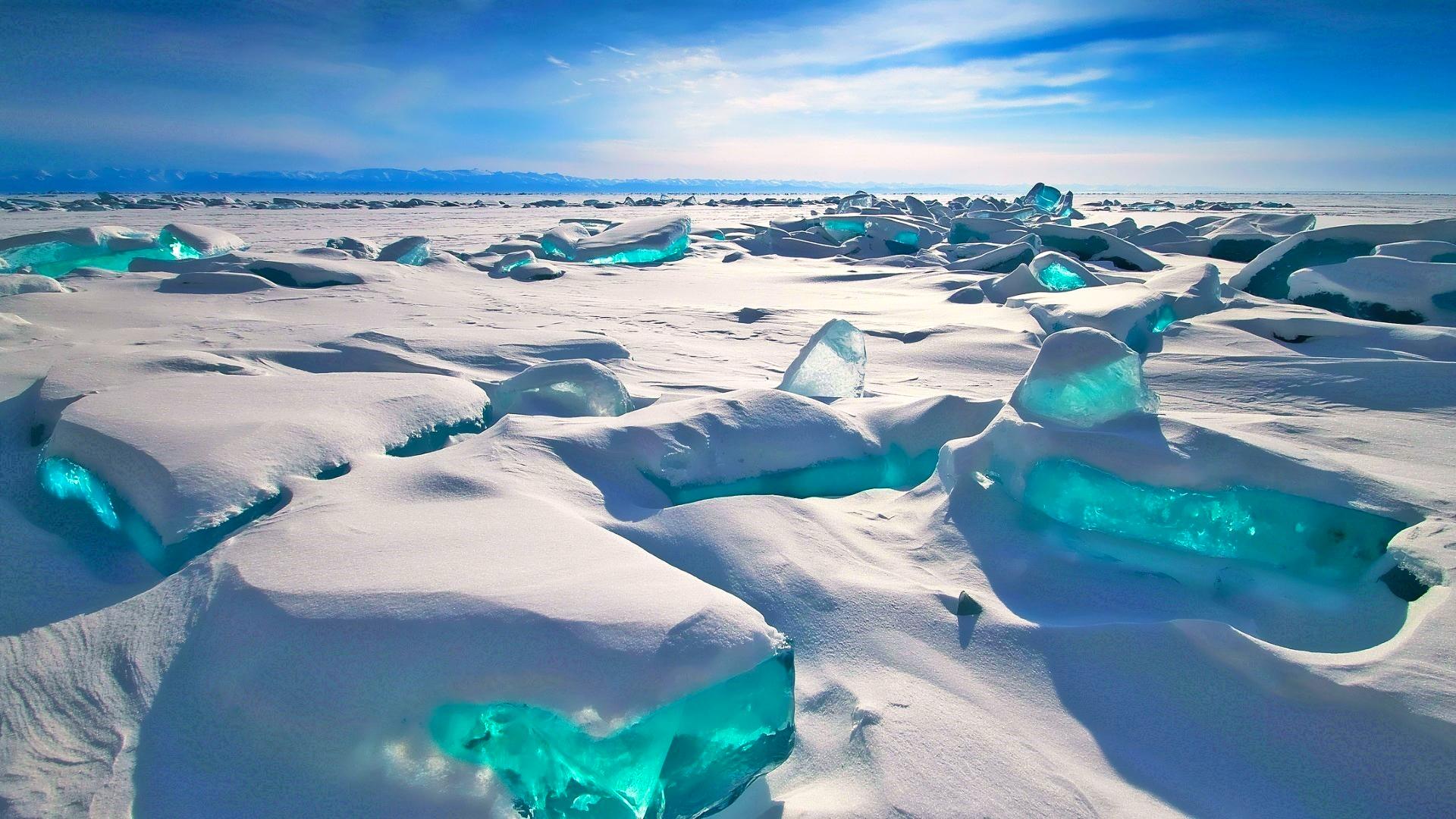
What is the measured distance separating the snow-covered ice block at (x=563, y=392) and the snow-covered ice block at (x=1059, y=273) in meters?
3.10

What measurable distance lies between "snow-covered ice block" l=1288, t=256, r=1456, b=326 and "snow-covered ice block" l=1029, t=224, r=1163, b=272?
2240mm

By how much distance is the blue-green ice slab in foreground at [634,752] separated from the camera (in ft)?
2.79

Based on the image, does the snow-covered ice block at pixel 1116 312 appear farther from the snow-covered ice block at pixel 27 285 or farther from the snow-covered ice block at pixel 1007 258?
the snow-covered ice block at pixel 27 285

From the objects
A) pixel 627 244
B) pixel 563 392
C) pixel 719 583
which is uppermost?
pixel 627 244

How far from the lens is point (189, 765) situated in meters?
0.87

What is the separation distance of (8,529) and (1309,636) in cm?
238

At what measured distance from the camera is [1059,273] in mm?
4191

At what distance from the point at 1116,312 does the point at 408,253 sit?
505cm

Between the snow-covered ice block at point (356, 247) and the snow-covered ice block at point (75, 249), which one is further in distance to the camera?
the snow-covered ice block at point (356, 247)

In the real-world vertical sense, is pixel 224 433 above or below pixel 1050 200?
below

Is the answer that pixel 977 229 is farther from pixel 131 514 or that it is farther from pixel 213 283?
pixel 131 514

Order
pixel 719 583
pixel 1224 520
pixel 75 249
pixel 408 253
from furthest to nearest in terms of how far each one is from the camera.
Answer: pixel 408 253
pixel 75 249
pixel 1224 520
pixel 719 583

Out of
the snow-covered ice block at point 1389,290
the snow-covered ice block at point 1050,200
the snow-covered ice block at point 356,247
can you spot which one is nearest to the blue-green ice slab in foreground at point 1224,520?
the snow-covered ice block at point 1389,290

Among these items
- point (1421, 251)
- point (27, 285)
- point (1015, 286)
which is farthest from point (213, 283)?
point (1421, 251)
